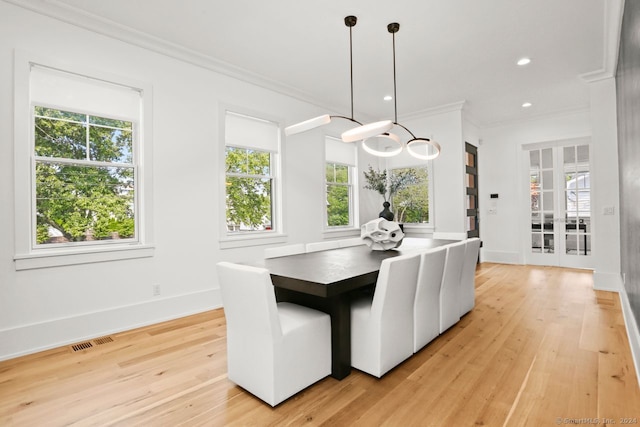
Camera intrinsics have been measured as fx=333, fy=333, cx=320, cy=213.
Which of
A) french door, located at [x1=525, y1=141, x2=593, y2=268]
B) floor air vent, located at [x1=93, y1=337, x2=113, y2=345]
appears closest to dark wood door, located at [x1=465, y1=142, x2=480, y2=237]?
french door, located at [x1=525, y1=141, x2=593, y2=268]

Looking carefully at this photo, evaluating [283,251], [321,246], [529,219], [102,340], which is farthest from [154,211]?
[529,219]

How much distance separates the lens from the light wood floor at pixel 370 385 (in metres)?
1.80

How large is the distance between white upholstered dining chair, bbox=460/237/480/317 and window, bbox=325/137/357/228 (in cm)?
249

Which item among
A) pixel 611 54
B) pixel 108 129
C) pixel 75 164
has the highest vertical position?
pixel 611 54

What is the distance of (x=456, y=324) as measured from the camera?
128 inches

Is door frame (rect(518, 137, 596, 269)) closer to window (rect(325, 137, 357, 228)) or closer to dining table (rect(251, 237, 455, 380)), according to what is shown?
window (rect(325, 137, 357, 228))

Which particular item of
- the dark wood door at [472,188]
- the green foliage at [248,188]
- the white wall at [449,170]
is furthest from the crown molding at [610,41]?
the green foliage at [248,188]

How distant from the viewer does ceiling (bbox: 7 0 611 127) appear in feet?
9.68

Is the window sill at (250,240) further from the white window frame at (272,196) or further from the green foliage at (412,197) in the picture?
the green foliage at (412,197)

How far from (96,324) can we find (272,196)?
98.7 inches

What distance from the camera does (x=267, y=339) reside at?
1.86 meters

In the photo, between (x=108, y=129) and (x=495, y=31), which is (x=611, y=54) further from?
(x=108, y=129)

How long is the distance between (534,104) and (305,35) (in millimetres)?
4469

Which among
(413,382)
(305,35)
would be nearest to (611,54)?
(305,35)
